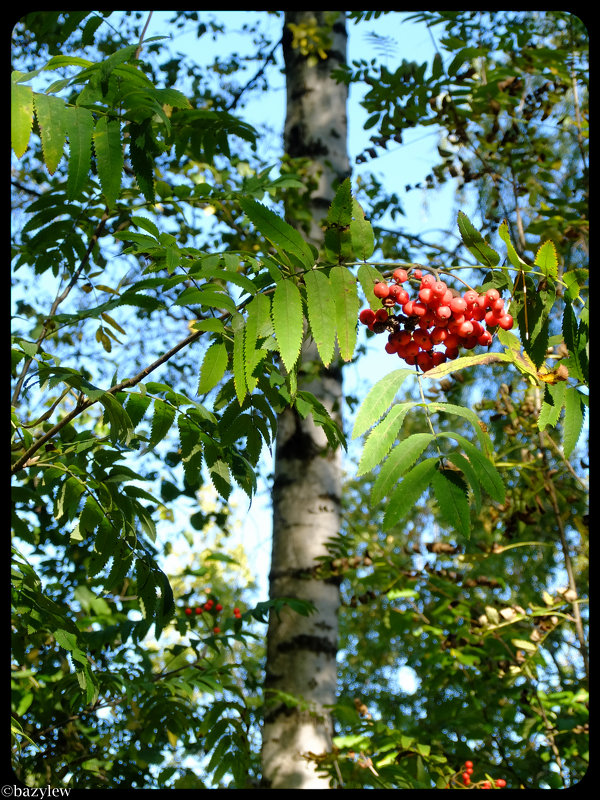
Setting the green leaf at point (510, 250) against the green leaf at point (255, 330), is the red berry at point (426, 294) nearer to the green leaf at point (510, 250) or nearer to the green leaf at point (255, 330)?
the green leaf at point (510, 250)

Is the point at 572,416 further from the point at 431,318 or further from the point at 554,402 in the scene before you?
the point at 431,318

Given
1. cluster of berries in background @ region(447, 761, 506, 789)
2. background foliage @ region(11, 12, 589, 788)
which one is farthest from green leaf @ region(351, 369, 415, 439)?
cluster of berries in background @ region(447, 761, 506, 789)

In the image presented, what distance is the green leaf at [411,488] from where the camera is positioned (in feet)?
3.61

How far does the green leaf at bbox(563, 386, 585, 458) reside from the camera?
1.39 meters

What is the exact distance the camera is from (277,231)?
1201 millimetres

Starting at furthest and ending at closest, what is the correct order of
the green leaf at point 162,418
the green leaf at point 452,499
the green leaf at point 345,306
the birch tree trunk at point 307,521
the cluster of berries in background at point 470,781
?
the birch tree trunk at point 307,521 < the cluster of berries in background at point 470,781 < the green leaf at point 162,418 < the green leaf at point 345,306 < the green leaf at point 452,499

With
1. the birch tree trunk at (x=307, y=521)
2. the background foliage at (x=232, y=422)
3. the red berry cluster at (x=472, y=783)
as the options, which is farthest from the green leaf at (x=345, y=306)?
the red berry cluster at (x=472, y=783)

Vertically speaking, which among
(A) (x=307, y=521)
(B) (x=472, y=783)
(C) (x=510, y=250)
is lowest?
(B) (x=472, y=783)

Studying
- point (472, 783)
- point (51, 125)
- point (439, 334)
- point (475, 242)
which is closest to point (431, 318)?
point (439, 334)

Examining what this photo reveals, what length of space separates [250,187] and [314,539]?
57.6 inches

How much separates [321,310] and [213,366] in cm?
25

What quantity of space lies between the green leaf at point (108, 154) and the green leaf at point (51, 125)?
0.09 m

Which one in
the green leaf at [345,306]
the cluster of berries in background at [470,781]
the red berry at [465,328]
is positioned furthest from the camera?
the cluster of berries in background at [470,781]

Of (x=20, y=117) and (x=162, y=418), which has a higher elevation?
(x=20, y=117)
